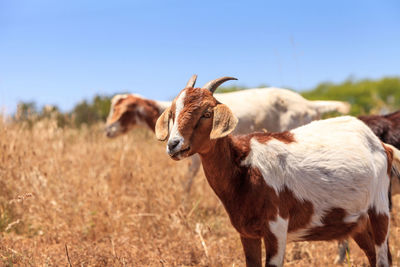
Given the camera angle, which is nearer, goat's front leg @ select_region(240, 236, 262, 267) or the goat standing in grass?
goat's front leg @ select_region(240, 236, 262, 267)

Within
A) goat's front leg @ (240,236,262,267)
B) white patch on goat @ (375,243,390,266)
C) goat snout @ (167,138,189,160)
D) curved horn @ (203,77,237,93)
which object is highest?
curved horn @ (203,77,237,93)

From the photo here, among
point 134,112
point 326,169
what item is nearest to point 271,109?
point 134,112

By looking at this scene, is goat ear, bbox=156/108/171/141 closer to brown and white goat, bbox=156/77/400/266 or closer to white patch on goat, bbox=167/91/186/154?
brown and white goat, bbox=156/77/400/266

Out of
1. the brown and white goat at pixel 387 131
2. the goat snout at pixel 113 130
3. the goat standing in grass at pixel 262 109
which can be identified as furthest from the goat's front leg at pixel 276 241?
the goat snout at pixel 113 130

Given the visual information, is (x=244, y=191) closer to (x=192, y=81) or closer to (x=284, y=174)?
(x=284, y=174)

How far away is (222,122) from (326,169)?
1.02m

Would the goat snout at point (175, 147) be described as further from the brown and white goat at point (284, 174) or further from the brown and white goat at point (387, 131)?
the brown and white goat at point (387, 131)

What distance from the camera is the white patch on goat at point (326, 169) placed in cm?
330

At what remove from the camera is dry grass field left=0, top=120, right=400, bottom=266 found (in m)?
4.48

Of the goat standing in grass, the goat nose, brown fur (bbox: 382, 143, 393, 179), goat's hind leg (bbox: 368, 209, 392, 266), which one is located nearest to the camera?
the goat nose

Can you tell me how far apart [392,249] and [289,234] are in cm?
202

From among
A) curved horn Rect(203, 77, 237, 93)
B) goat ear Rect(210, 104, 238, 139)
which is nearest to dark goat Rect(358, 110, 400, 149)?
curved horn Rect(203, 77, 237, 93)

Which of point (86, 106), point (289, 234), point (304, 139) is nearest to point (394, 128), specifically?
point (304, 139)

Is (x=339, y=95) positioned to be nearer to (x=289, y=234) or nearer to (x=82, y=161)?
(x=82, y=161)
